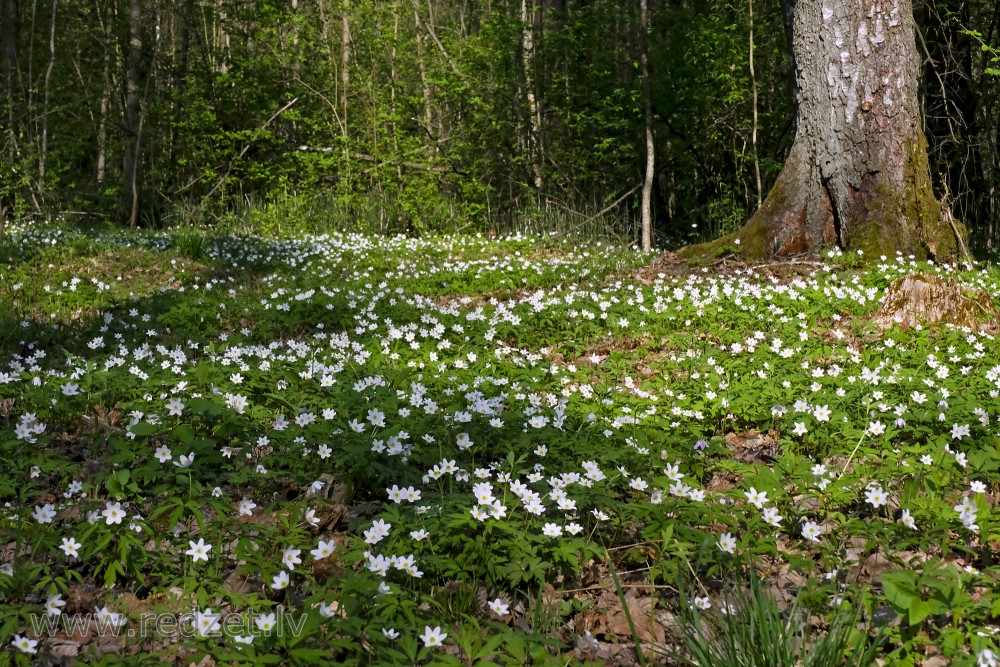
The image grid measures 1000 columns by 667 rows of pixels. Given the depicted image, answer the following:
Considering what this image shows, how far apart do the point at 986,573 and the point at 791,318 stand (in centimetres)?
327

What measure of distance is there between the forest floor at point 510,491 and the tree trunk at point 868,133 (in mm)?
1852

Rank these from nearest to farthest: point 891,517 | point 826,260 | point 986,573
→ point 986,573 < point 891,517 < point 826,260

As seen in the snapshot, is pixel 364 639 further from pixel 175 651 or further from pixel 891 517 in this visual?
pixel 891 517

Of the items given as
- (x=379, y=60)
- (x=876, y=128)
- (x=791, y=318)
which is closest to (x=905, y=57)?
(x=876, y=128)

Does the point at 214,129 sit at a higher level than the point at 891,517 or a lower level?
higher

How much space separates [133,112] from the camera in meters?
14.9

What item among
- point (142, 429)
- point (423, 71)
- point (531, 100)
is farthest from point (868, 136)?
point (423, 71)

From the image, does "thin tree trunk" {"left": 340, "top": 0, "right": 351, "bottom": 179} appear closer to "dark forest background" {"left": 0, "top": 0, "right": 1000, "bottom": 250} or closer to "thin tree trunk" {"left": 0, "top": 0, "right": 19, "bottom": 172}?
"dark forest background" {"left": 0, "top": 0, "right": 1000, "bottom": 250}

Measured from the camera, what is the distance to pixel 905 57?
719 cm

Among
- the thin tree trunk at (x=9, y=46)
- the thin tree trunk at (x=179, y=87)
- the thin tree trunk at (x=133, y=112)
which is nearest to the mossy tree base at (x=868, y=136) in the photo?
the thin tree trunk at (x=133, y=112)

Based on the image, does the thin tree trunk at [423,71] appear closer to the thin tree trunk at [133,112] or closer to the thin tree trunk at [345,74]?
the thin tree trunk at [345,74]

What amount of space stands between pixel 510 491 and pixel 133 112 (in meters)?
15.4

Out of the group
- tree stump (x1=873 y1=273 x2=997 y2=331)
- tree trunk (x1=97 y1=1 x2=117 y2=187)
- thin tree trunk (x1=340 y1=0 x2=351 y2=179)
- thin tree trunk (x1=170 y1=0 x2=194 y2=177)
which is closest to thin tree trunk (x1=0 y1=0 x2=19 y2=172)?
tree trunk (x1=97 y1=1 x2=117 y2=187)

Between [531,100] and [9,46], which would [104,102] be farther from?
[531,100]
